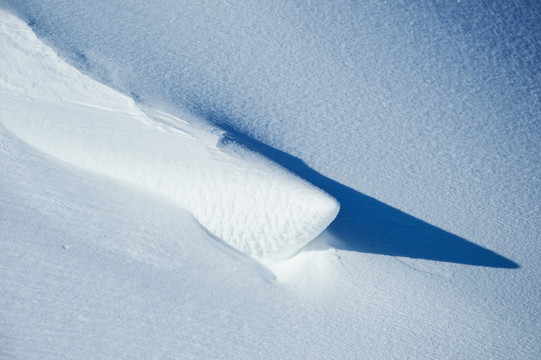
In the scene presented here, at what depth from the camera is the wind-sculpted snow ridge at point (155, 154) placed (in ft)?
2.33

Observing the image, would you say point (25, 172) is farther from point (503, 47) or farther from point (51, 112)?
point (503, 47)

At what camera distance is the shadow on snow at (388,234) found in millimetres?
→ 761

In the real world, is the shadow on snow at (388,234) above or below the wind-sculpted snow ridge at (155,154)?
above

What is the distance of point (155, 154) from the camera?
77cm

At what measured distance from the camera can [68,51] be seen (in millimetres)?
851

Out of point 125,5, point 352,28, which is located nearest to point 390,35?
point 352,28

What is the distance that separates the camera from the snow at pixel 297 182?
68 centimetres

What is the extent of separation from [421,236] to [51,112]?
75cm

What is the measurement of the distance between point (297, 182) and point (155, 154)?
0.90 feet

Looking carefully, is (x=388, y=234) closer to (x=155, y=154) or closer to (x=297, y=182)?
(x=297, y=182)

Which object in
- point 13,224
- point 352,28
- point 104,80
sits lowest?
point 13,224

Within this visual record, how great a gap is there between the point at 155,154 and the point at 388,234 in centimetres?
46

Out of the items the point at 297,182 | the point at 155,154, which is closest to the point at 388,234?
the point at 297,182

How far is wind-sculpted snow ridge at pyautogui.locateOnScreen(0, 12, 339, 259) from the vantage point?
28.0 inches
